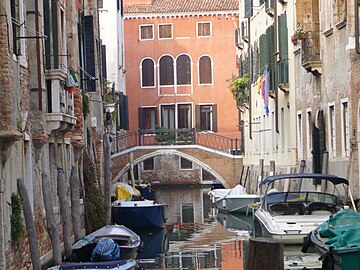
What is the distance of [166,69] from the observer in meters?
48.7

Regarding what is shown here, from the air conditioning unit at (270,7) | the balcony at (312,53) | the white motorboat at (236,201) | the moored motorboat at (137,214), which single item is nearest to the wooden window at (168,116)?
the air conditioning unit at (270,7)

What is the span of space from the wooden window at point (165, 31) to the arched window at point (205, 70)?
6.38 ft

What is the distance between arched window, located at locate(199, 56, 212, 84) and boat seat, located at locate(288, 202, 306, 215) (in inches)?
1186

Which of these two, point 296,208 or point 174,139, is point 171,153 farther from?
point 296,208

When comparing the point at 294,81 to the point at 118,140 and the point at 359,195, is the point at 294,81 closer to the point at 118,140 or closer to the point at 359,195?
the point at 359,195

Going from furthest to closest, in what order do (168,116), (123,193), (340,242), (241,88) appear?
(168,116) < (241,88) < (123,193) < (340,242)

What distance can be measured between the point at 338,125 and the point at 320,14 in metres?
2.92

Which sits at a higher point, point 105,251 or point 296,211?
point 296,211

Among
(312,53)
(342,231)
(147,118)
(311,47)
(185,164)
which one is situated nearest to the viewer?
(342,231)

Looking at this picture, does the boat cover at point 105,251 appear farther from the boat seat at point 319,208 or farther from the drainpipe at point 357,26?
the drainpipe at point 357,26

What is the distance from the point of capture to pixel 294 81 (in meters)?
26.1

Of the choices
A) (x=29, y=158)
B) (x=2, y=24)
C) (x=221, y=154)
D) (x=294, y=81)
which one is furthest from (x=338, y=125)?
(x=221, y=154)

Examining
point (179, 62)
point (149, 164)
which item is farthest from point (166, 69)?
point (149, 164)

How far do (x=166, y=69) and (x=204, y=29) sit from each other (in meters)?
2.65
